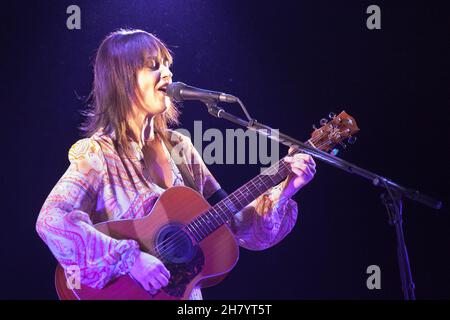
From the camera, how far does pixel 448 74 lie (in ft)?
12.4

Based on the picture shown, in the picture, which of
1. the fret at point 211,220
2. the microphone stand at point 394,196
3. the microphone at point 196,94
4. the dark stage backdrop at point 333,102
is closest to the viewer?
the microphone stand at point 394,196

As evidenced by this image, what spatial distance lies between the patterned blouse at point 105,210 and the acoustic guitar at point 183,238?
62 millimetres

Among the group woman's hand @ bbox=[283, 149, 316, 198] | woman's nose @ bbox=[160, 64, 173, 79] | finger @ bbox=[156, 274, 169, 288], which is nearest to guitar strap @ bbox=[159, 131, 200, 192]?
woman's nose @ bbox=[160, 64, 173, 79]

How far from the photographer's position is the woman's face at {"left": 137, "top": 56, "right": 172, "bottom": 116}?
2953 millimetres

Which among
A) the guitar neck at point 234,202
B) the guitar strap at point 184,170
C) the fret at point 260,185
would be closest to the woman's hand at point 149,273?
the guitar neck at point 234,202

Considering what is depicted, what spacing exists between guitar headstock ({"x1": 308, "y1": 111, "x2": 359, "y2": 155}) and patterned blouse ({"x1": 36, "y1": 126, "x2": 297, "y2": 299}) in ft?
1.12

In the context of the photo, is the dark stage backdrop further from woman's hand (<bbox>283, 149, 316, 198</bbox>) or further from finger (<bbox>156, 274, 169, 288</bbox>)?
finger (<bbox>156, 274, 169, 288</bbox>)

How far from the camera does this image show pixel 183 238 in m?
2.70

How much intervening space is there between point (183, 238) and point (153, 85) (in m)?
0.84

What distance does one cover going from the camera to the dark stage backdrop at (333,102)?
3527mm

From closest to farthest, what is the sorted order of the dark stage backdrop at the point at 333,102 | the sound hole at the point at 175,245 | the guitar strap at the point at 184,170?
the sound hole at the point at 175,245
the guitar strap at the point at 184,170
the dark stage backdrop at the point at 333,102

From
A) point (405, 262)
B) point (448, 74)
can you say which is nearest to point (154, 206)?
point (405, 262)

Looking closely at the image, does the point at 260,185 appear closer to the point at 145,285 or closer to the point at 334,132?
the point at 334,132

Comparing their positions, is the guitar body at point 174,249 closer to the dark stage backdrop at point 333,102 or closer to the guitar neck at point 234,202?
the guitar neck at point 234,202
